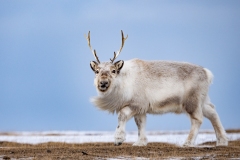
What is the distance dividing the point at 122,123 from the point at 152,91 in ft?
5.12

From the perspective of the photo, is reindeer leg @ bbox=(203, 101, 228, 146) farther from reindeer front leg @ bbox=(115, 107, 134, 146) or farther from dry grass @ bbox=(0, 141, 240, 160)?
reindeer front leg @ bbox=(115, 107, 134, 146)

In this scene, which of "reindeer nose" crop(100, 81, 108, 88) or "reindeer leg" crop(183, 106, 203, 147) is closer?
"reindeer nose" crop(100, 81, 108, 88)

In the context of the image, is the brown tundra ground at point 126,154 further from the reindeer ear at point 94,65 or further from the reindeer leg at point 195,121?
the reindeer ear at point 94,65

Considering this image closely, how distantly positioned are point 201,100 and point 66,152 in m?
4.79

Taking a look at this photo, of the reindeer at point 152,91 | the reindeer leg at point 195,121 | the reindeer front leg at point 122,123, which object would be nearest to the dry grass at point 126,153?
the reindeer front leg at point 122,123

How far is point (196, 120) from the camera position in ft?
50.5

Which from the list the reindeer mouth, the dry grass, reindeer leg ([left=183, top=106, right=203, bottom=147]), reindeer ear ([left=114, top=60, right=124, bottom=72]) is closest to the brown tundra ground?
the dry grass

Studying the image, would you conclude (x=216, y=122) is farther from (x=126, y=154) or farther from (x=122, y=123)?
(x=126, y=154)

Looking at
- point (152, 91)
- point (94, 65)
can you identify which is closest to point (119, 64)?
point (94, 65)

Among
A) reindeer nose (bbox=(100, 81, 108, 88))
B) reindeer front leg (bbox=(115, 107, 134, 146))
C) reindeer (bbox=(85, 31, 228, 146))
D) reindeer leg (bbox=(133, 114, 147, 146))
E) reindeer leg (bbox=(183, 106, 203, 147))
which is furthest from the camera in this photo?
reindeer leg (bbox=(183, 106, 203, 147))

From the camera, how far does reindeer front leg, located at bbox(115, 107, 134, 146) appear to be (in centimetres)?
1409

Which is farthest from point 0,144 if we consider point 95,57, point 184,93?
point 184,93

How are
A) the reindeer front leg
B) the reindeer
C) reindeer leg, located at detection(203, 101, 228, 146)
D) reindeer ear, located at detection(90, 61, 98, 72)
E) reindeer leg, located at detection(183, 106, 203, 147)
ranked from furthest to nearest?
1. reindeer leg, located at detection(203, 101, 228, 146)
2. reindeer leg, located at detection(183, 106, 203, 147)
3. reindeer ear, located at detection(90, 61, 98, 72)
4. the reindeer
5. the reindeer front leg

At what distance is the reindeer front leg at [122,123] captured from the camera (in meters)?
14.1
